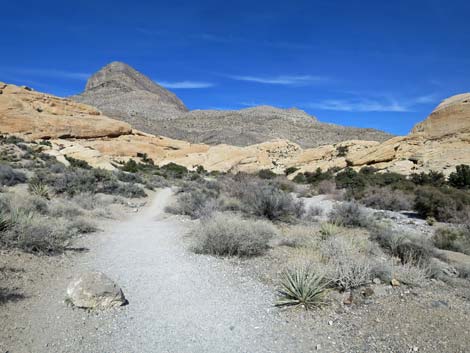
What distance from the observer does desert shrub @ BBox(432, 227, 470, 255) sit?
29.2ft

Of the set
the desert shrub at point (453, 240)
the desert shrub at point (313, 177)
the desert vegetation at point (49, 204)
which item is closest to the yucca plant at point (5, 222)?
the desert vegetation at point (49, 204)

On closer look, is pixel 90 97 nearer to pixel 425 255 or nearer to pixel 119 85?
pixel 119 85

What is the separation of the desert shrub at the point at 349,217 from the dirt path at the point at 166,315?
5887mm

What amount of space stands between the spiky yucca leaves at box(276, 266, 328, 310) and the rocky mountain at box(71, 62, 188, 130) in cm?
6420

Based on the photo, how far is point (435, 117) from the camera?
2719cm

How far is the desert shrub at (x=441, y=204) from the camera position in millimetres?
13023

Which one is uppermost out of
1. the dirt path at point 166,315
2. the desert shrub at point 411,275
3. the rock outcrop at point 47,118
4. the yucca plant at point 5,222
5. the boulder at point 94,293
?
the rock outcrop at point 47,118

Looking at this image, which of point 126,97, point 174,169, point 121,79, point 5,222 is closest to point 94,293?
point 5,222

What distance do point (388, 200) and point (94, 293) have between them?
14884 mm

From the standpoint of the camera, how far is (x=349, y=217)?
11.0 m

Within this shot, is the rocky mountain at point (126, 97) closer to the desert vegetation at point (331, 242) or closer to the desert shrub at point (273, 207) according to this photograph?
the desert shrub at point (273, 207)

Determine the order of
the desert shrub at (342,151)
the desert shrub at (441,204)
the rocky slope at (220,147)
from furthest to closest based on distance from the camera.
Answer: the desert shrub at (342,151)
the rocky slope at (220,147)
the desert shrub at (441,204)

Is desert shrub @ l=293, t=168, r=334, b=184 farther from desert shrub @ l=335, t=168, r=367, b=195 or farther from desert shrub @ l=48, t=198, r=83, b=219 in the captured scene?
desert shrub @ l=48, t=198, r=83, b=219

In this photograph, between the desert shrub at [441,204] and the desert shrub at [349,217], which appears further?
the desert shrub at [441,204]
